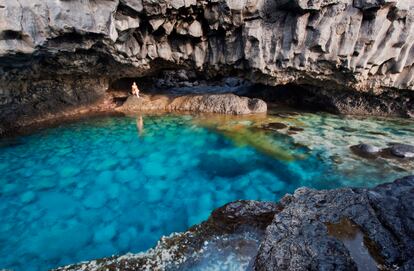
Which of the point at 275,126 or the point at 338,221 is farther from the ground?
the point at 338,221

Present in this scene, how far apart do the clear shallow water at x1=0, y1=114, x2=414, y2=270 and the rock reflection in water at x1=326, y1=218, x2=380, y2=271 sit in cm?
356

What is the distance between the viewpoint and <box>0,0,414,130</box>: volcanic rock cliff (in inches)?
352

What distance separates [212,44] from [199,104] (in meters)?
3.15

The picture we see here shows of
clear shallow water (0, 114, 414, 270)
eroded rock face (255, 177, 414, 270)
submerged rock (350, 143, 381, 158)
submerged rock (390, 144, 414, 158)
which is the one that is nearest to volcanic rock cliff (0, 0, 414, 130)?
clear shallow water (0, 114, 414, 270)

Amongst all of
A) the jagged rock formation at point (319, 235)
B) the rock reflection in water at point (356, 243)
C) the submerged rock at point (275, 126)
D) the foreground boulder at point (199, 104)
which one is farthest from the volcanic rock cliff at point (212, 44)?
the rock reflection in water at point (356, 243)

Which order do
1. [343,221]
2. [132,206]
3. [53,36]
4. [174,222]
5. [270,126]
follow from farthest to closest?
[270,126] → [53,36] → [132,206] → [174,222] → [343,221]

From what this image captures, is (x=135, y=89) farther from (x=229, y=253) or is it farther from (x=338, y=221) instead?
(x=338, y=221)

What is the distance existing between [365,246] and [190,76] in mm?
17201

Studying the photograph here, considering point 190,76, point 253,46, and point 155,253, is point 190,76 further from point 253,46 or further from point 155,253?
point 155,253

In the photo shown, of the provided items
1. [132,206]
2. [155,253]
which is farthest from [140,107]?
[155,253]

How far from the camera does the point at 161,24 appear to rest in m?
11.1

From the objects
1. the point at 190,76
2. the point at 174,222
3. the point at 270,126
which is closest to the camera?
the point at 174,222

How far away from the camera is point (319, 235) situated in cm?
320

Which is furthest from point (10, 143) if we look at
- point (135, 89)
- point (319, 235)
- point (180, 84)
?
point (319, 235)
